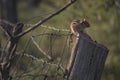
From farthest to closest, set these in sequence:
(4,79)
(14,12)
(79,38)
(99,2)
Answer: (14,12) → (99,2) → (4,79) → (79,38)

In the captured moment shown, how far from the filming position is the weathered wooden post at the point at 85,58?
2520 millimetres

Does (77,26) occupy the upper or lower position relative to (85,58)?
upper

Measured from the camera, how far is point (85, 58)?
2541 mm

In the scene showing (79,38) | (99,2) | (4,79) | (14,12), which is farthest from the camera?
(14,12)

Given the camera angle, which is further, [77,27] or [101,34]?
[101,34]

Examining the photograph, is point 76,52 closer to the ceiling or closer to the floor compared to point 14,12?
closer to the floor

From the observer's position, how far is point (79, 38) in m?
2.51

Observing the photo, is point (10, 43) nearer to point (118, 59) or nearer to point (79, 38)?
Answer: point (79, 38)

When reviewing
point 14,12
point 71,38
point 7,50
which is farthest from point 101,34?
point 71,38

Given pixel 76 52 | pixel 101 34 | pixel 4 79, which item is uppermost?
pixel 101 34

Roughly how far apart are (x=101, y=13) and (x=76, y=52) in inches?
120

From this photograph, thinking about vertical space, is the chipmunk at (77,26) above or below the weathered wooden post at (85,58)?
above

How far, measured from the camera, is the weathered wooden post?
8.27ft

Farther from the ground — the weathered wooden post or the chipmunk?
the chipmunk
